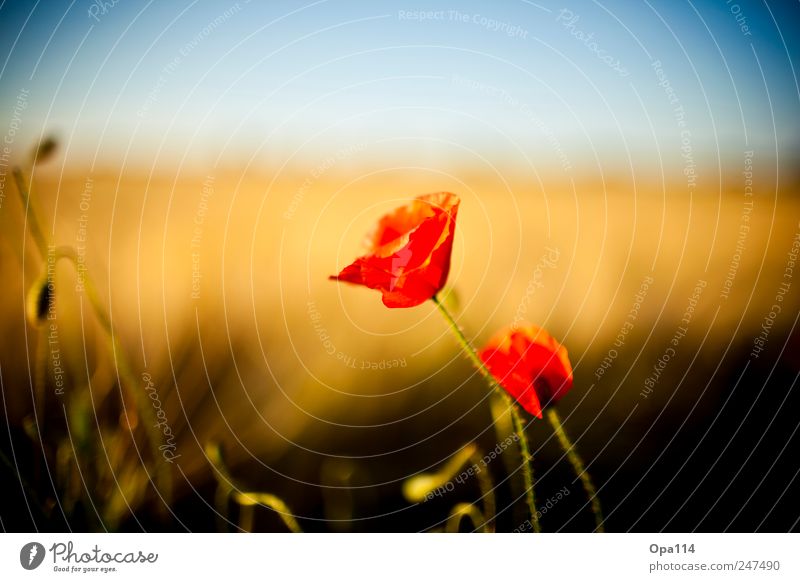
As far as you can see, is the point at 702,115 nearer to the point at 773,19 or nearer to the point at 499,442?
the point at 773,19

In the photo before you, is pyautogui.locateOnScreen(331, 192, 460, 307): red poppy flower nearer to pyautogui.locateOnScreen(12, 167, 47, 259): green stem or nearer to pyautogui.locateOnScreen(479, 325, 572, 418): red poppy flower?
pyautogui.locateOnScreen(479, 325, 572, 418): red poppy flower

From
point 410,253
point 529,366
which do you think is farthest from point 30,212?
point 529,366

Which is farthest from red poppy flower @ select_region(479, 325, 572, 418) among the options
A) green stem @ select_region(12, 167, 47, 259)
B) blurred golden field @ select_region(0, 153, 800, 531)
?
green stem @ select_region(12, 167, 47, 259)

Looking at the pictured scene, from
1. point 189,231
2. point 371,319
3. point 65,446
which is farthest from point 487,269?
point 65,446

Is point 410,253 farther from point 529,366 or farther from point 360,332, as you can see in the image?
point 360,332

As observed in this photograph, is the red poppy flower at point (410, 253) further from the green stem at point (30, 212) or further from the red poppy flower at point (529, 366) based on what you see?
the green stem at point (30, 212)

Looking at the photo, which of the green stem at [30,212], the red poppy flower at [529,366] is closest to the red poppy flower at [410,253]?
the red poppy flower at [529,366]
